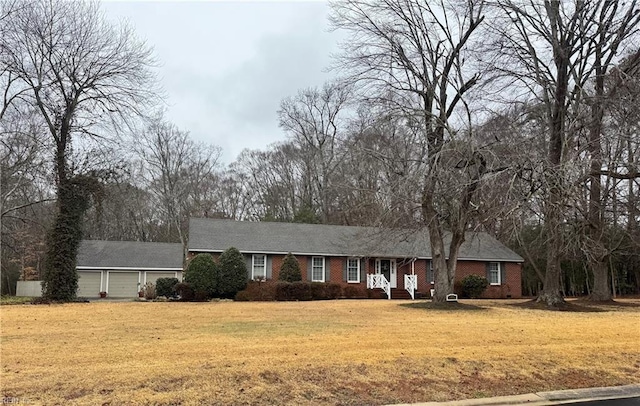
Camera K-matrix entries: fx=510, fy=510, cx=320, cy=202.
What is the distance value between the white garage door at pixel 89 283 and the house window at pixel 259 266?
1112 cm

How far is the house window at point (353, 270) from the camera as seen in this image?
31.7 meters

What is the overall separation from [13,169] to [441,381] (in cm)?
2691

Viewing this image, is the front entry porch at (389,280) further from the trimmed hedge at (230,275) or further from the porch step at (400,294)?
the trimmed hedge at (230,275)

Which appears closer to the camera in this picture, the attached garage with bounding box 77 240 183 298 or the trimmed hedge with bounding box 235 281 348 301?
the trimmed hedge with bounding box 235 281 348 301

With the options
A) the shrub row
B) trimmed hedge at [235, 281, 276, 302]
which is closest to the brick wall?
the shrub row

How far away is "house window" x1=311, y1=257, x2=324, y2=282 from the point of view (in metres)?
31.0

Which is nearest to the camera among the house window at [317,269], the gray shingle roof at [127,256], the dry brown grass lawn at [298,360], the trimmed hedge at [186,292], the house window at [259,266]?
the dry brown grass lawn at [298,360]

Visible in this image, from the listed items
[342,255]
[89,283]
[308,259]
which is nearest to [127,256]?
[89,283]

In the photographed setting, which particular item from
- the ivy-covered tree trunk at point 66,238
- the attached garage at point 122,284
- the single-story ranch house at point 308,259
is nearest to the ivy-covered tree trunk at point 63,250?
the ivy-covered tree trunk at point 66,238

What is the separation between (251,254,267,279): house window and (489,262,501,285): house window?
15.3 m

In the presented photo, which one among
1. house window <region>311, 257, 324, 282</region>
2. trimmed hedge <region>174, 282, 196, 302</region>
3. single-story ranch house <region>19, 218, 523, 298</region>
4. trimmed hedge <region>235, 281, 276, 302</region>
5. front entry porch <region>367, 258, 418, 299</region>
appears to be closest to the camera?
trimmed hedge <region>174, 282, 196, 302</region>

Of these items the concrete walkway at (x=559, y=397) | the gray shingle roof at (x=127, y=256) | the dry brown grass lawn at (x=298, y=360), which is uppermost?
the gray shingle roof at (x=127, y=256)

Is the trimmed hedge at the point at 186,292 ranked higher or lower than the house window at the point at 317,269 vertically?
lower

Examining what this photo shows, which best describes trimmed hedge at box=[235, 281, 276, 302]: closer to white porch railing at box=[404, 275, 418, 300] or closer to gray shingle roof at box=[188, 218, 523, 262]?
gray shingle roof at box=[188, 218, 523, 262]
